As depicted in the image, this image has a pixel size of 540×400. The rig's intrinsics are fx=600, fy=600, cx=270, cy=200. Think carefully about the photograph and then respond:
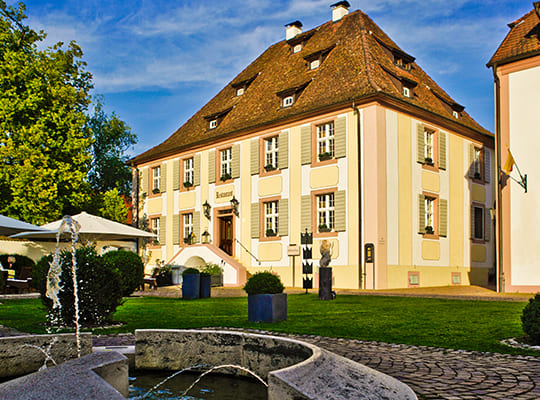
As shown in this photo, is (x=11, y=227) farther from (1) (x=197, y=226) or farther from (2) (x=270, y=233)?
(1) (x=197, y=226)

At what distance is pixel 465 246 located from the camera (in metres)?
25.8

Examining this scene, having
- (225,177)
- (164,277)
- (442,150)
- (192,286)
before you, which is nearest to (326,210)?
(442,150)

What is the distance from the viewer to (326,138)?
2359 cm

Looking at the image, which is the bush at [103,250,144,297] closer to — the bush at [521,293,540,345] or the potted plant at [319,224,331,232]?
the potted plant at [319,224,331,232]

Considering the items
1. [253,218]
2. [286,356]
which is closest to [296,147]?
[253,218]

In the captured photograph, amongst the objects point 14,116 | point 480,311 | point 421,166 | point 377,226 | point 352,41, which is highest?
point 352,41

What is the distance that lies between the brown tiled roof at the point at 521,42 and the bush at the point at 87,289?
47.9 ft

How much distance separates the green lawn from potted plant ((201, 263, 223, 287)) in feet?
31.6

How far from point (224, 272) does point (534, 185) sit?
1280 cm

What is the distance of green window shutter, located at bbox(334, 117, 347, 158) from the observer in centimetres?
2275

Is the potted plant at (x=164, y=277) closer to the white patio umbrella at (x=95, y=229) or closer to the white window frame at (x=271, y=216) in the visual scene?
the white window frame at (x=271, y=216)

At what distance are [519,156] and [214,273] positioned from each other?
41.8ft

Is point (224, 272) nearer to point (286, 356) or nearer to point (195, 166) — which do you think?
point (195, 166)

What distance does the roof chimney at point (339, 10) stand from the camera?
28719 millimetres
